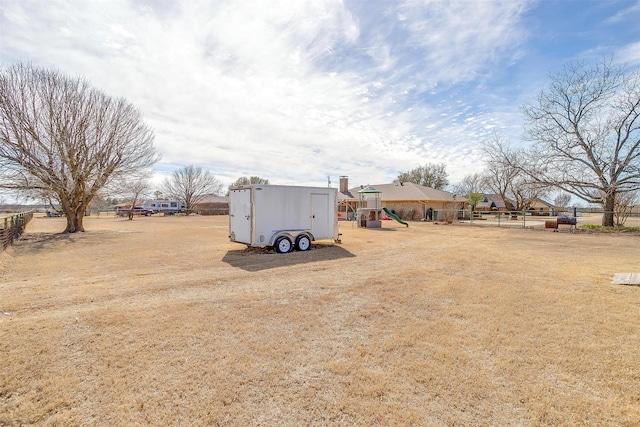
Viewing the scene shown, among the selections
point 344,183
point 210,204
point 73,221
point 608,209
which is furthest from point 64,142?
point 210,204

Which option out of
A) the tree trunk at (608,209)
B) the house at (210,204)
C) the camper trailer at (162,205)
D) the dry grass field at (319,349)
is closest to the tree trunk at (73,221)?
the dry grass field at (319,349)

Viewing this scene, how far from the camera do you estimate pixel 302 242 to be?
11.3m

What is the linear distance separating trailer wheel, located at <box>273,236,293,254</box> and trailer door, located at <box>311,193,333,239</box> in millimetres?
1132

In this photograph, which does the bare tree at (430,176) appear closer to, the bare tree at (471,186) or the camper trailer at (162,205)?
the bare tree at (471,186)

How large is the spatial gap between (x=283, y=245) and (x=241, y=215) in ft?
5.99

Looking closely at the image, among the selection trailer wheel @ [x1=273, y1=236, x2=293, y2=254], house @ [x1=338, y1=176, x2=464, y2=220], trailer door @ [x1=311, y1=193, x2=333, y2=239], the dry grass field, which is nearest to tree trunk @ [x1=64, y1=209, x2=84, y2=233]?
the dry grass field

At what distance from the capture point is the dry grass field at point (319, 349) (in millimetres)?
2645

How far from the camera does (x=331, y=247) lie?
12.3 meters

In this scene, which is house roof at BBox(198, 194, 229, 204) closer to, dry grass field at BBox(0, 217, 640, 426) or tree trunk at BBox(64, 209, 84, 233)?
tree trunk at BBox(64, 209, 84, 233)

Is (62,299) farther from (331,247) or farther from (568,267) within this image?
(568,267)

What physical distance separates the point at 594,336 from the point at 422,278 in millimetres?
3320

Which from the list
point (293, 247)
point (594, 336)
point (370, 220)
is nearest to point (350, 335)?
point (594, 336)

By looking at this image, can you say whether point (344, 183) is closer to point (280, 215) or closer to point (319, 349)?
point (280, 215)

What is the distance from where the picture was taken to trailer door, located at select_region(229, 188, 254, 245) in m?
10.5
